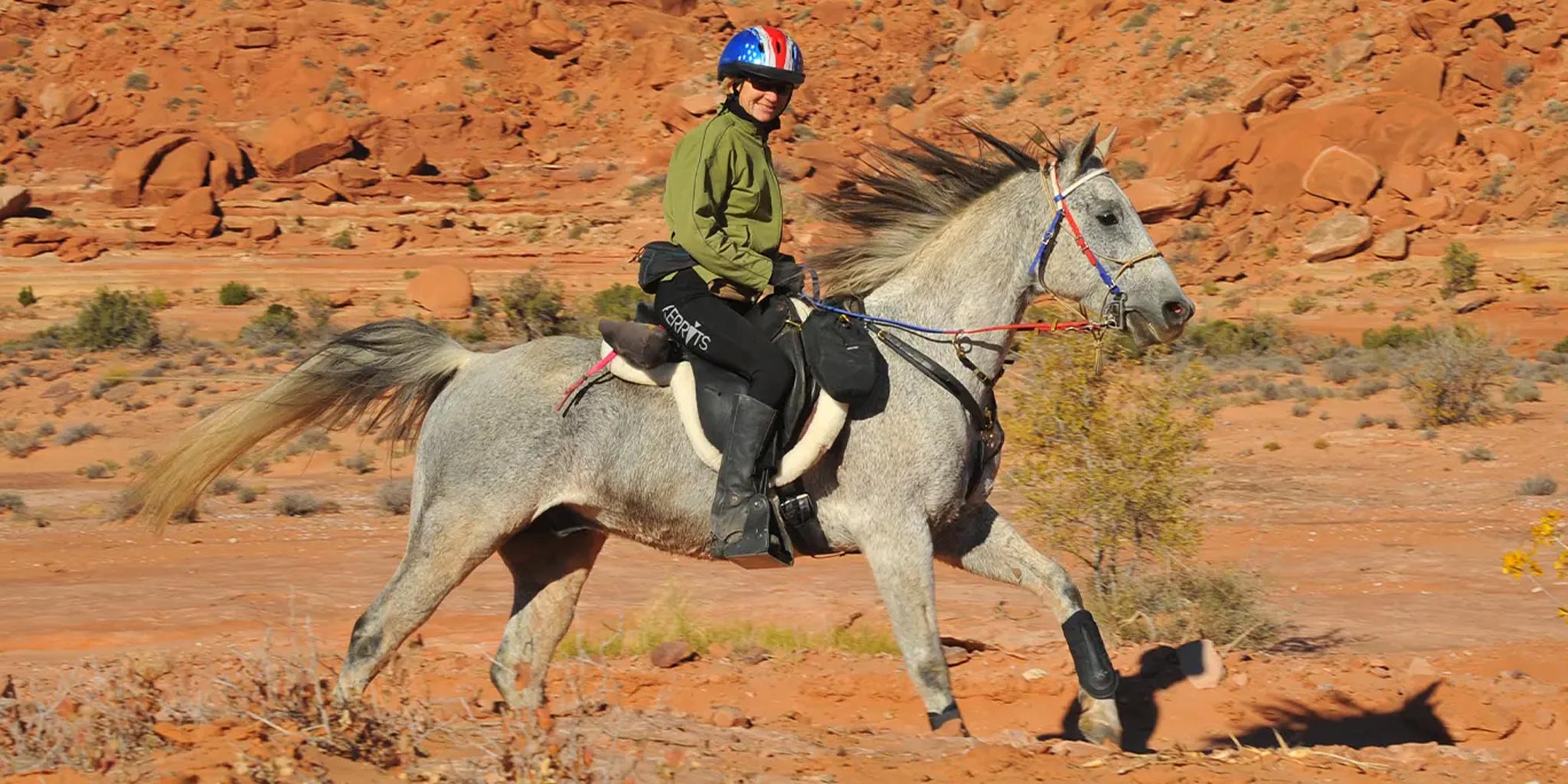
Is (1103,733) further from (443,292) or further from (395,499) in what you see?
(443,292)

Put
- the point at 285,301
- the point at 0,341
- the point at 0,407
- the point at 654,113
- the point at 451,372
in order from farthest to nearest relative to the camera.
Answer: the point at 654,113 < the point at 285,301 < the point at 0,341 < the point at 0,407 < the point at 451,372

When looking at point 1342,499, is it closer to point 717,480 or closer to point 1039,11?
point 717,480

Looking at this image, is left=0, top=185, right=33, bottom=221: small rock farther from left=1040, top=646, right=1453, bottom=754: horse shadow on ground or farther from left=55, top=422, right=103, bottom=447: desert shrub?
left=1040, top=646, right=1453, bottom=754: horse shadow on ground

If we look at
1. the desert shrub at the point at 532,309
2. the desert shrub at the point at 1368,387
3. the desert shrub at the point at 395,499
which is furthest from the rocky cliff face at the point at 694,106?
the desert shrub at the point at 395,499

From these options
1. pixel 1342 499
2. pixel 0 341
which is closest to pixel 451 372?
pixel 1342 499

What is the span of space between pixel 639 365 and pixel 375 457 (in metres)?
15.5

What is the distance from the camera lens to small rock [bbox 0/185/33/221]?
1709 inches

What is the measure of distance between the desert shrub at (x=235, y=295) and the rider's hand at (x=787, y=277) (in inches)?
1368

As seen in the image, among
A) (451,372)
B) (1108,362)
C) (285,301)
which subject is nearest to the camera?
(451,372)

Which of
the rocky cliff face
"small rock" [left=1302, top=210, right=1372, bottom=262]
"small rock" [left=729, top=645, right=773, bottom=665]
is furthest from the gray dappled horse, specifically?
"small rock" [left=1302, top=210, right=1372, bottom=262]

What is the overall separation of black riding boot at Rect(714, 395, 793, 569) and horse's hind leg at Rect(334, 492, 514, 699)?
893mm

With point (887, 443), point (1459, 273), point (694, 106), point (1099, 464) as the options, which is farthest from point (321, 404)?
point (694, 106)

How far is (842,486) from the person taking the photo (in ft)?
20.2

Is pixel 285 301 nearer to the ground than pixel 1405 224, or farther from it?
nearer to the ground
